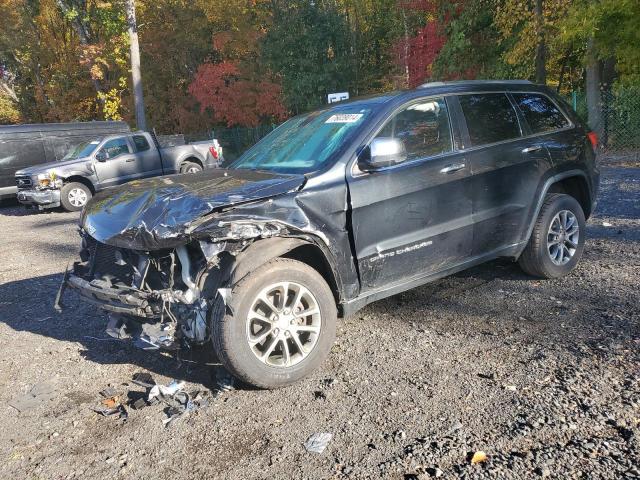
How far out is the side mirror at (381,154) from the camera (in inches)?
149

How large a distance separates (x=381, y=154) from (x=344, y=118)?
0.70 meters

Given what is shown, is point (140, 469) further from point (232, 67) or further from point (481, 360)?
point (232, 67)

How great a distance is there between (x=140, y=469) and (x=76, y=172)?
11701mm

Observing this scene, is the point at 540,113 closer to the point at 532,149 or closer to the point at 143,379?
the point at 532,149

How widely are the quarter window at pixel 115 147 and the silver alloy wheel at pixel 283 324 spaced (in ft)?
38.0

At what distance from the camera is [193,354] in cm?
417

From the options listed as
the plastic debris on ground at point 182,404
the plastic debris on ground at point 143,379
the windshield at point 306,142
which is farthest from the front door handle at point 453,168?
the plastic debris on ground at point 143,379

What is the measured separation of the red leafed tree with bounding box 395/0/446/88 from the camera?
75.7ft

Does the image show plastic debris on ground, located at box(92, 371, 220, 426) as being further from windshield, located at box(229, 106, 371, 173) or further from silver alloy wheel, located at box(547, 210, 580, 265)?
silver alloy wheel, located at box(547, 210, 580, 265)

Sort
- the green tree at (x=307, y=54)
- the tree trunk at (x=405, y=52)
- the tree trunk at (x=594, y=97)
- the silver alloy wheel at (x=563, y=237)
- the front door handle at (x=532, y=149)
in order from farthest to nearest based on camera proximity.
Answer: the tree trunk at (x=405, y=52) < the green tree at (x=307, y=54) < the tree trunk at (x=594, y=97) < the silver alloy wheel at (x=563, y=237) < the front door handle at (x=532, y=149)

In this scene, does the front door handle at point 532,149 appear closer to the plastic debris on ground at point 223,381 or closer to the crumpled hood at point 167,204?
the crumpled hood at point 167,204

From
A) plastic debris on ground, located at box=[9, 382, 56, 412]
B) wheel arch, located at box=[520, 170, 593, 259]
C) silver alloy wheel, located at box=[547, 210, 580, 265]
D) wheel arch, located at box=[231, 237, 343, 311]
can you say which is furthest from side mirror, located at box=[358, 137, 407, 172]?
plastic debris on ground, located at box=[9, 382, 56, 412]

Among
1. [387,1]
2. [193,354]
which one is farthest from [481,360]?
[387,1]

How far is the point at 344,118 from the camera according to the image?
4.32 m
